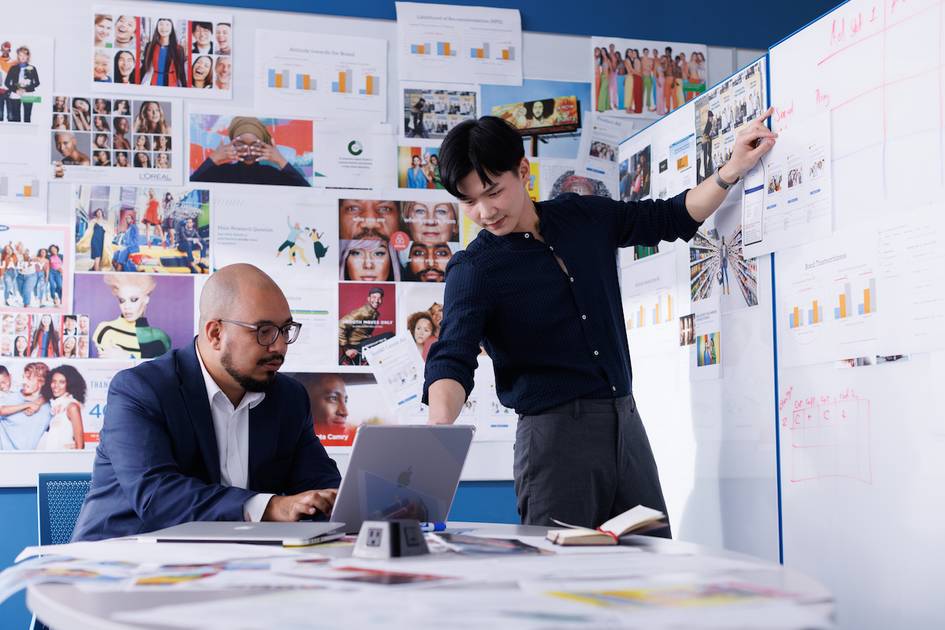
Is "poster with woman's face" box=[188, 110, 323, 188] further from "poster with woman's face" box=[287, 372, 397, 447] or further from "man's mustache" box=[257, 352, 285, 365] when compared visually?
"man's mustache" box=[257, 352, 285, 365]

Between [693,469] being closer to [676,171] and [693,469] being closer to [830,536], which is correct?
[830,536]

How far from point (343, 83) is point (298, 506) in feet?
6.91

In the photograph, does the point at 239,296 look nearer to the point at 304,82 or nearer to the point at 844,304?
the point at 844,304

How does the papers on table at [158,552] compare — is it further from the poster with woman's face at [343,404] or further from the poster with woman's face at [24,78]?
the poster with woman's face at [24,78]

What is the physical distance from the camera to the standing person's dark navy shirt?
2287 mm

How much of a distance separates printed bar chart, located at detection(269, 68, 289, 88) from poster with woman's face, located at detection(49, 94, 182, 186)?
1.09 ft

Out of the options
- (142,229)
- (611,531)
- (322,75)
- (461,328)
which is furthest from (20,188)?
(611,531)

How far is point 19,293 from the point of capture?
10.5 ft

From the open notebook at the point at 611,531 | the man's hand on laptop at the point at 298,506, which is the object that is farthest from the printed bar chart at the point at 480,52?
the open notebook at the point at 611,531

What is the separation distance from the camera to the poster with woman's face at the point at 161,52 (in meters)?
3.36

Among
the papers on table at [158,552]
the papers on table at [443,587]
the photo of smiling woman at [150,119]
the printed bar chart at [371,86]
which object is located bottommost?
→ the papers on table at [158,552]

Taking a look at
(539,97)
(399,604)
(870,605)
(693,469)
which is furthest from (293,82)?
(399,604)

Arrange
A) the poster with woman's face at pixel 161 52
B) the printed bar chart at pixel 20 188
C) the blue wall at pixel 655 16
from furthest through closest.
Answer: the blue wall at pixel 655 16, the poster with woman's face at pixel 161 52, the printed bar chart at pixel 20 188

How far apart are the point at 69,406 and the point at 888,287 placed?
2494 millimetres
